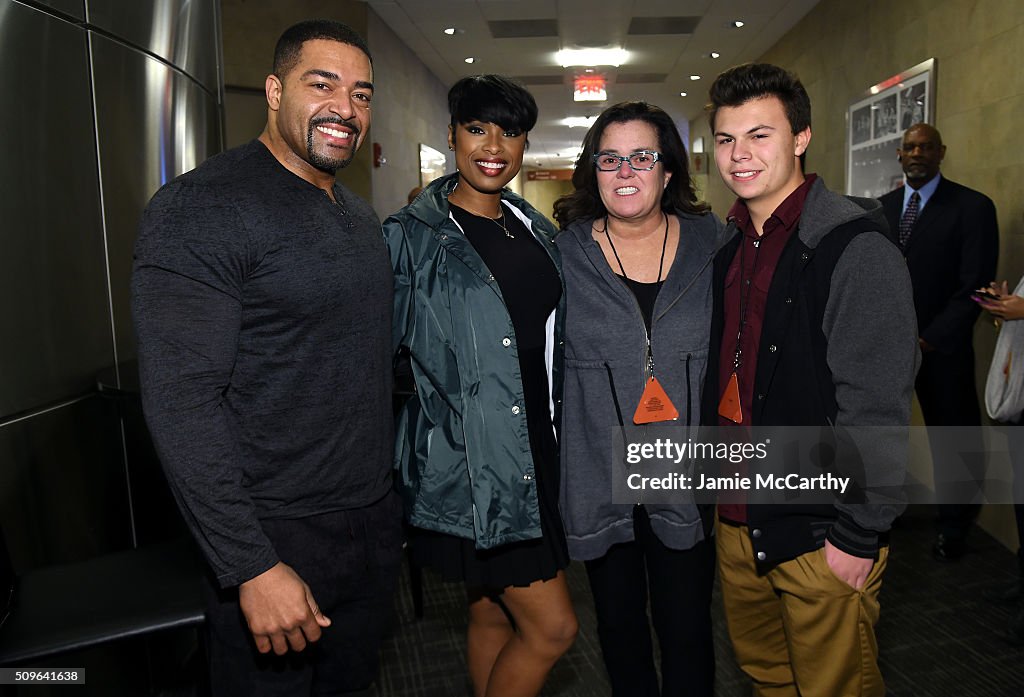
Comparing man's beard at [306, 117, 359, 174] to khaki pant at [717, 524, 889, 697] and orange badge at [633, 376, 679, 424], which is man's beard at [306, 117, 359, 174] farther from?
khaki pant at [717, 524, 889, 697]

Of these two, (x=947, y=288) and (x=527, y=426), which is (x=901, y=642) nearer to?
(x=947, y=288)

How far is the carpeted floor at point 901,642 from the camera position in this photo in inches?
99.8

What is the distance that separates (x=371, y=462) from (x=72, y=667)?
1164 mm

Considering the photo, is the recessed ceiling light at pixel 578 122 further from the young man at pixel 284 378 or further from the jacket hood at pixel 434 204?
the young man at pixel 284 378

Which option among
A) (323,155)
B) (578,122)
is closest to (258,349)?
(323,155)

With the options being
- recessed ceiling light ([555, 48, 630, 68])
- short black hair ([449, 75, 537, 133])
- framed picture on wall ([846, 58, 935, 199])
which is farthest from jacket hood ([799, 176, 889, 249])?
recessed ceiling light ([555, 48, 630, 68])

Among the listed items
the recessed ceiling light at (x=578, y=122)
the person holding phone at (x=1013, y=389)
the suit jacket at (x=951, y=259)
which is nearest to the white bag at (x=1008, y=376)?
the person holding phone at (x=1013, y=389)

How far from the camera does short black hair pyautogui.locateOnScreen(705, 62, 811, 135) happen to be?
1.69 m

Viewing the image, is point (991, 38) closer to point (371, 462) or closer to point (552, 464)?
point (552, 464)

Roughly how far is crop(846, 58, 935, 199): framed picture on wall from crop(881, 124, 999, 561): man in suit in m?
0.48

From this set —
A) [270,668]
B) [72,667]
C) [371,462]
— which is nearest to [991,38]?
[371,462]

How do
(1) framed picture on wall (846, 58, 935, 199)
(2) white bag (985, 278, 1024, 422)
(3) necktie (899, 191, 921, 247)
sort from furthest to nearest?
(1) framed picture on wall (846, 58, 935, 199), (3) necktie (899, 191, 921, 247), (2) white bag (985, 278, 1024, 422)

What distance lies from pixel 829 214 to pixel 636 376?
56 cm

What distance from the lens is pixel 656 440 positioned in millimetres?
1840
